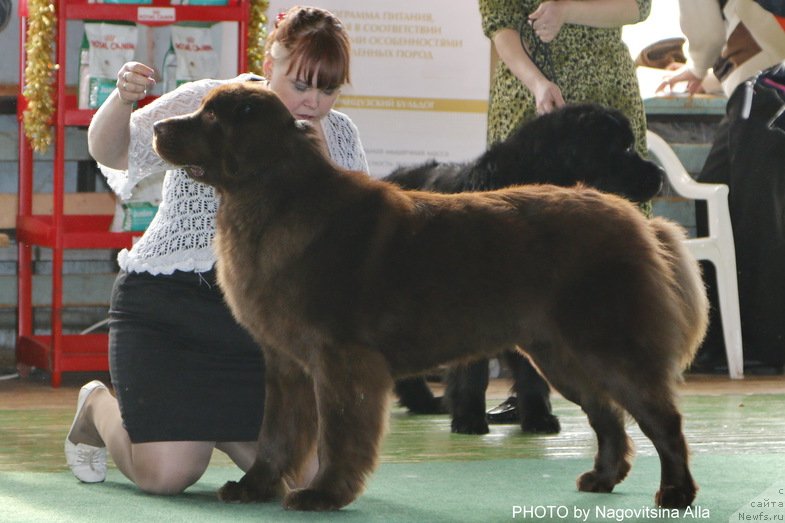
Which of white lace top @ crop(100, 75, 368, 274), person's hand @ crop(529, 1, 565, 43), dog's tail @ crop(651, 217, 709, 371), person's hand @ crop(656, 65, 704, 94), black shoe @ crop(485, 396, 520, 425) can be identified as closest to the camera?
dog's tail @ crop(651, 217, 709, 371)

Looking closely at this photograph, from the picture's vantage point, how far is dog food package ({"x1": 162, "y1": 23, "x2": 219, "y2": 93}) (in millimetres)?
5176

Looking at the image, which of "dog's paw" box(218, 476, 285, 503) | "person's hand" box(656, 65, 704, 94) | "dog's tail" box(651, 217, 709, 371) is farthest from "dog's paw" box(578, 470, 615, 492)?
"person's hand" box(656, 65, 704, 94)

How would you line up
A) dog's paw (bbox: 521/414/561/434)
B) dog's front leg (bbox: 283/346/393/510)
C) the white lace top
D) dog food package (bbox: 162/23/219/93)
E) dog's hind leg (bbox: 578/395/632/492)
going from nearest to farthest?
dog's front leg (bbox: 283/346/393/510)
dog's hind leg (bbox: 578/395/632/492)
the white lace top
dog's paw (bbox: 521/414/561/434)
dog food package (bbox: 162/23/219/93)

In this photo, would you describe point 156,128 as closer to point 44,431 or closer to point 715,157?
point 44,431

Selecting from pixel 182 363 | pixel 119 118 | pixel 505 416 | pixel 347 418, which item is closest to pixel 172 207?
pixel 119 118

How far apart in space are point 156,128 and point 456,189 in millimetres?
1979

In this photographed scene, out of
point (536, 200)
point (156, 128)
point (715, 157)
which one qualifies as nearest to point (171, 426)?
point (156, 128)

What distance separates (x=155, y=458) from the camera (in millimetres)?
2945

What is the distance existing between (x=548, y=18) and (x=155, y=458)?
1914mm

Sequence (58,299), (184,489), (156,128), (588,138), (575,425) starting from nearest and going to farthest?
1. (156,128)
2. (184,489)
3. (588,138)
4. (575,425)
5. (58,299)

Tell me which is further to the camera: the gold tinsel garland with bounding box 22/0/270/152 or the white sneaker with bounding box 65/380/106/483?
the gold tinsel garland with bounding box 22/0/270/152

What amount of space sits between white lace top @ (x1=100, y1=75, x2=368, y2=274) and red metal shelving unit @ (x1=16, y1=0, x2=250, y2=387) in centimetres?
207

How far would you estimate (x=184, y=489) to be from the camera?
2986mm

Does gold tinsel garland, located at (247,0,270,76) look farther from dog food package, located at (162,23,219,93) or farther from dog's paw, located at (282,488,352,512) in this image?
dog's paw, located at (282,488,352,512)
